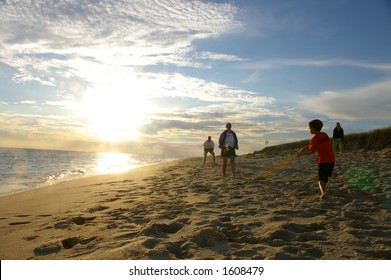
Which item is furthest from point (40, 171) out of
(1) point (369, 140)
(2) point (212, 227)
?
(1) point (369, 140)

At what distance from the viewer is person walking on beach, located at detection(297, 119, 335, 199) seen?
738 cm

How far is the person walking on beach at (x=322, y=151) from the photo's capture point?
738cm

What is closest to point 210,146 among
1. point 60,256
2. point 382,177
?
point 382,177

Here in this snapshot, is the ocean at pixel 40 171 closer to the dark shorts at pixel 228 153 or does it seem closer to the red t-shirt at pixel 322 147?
the dark shorts at pixel 228 153

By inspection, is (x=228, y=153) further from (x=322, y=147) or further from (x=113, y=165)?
(x=113, y=165)

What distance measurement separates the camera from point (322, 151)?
24.5ft

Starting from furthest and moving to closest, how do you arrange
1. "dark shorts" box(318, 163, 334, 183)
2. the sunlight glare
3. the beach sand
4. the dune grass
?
the sunlight glare < the dune grass < "dark shorts" box(318, 163, 334, 183) < the beach sand

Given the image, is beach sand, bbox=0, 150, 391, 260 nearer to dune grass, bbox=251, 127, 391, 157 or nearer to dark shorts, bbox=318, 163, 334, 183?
dark shorts, bbox=318, 163, 334, 183

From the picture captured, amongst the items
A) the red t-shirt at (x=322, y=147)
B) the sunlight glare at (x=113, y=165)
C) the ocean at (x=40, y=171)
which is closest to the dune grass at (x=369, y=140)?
the red t-shirt at (x=322, y=147)

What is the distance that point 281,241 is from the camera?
4.13 m

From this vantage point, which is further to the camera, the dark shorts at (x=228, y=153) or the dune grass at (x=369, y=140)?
the dune grass at (x=369, y=140)

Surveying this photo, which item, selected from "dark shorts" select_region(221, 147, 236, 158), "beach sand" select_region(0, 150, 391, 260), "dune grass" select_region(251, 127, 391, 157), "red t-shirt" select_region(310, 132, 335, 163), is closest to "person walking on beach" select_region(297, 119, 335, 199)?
"red t-shirt" select_region(310, 132, 335, 163)

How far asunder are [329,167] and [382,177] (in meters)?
3.01
